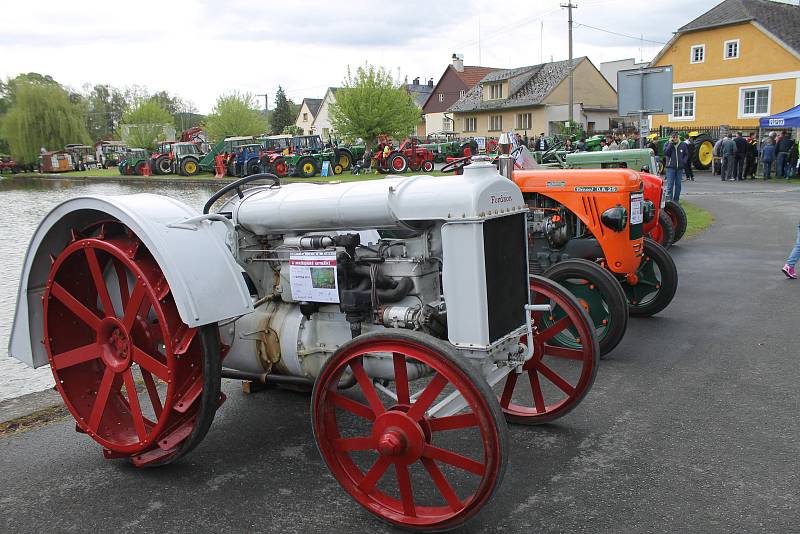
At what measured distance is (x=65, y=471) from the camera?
142 inches

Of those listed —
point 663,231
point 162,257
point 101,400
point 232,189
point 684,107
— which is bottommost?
point 663,231

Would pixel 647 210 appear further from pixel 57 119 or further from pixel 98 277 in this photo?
pixel 57 119

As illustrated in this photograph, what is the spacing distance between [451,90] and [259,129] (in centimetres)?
1864

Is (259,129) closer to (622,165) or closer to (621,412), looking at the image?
(622,165)

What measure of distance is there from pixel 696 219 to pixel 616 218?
8.23 meters

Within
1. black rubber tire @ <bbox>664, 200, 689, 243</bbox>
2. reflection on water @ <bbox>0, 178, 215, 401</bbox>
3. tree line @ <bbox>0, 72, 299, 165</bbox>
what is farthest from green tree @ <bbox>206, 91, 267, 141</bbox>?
black rubber tire @ <bbox>664, 200, 689, 243</bbox>

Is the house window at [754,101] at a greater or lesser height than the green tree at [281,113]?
lesser

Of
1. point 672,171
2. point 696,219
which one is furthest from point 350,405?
point 672,171

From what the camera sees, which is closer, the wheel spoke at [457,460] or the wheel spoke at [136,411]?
the wheel spoke at [457,460]

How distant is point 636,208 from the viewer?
240 inches

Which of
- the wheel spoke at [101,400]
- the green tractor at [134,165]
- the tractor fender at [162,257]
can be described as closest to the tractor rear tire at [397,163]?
the green tractor at [134,165]

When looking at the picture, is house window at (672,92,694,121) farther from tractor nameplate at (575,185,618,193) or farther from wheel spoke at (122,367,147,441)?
wheel spoke at (122,367,147,441)

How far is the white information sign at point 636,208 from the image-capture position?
238 inches

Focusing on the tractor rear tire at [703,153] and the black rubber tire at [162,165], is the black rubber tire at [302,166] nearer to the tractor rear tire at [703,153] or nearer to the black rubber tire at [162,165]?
the black rubber tire at [162,165]
